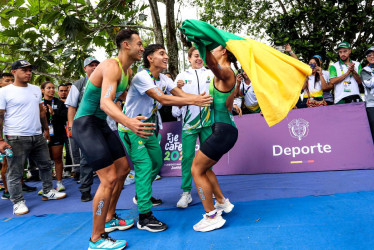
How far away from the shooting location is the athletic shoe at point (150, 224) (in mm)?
2984

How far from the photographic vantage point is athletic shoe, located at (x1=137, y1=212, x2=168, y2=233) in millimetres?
2984

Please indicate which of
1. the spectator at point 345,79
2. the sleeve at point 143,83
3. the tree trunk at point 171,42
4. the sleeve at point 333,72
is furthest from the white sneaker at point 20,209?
the sleeve at point 333,72

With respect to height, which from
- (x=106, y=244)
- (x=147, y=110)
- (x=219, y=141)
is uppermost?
(x=147, y=110)

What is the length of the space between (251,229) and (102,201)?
59.5 inches

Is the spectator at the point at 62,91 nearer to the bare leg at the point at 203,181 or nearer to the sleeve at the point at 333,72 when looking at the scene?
the bare leg at the point at 203,181

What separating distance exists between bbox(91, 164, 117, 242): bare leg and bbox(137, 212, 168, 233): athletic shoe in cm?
54

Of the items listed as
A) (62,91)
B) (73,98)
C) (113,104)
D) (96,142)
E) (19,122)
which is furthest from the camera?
(62,91)

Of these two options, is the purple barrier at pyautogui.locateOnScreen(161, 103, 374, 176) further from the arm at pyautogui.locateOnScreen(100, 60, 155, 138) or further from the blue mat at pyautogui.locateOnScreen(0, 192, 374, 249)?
the arm at pyautogui.locateOnScreen(100, 60, 155, 138)

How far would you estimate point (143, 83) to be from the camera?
3150mm

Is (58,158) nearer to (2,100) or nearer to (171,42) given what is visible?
(2,100)

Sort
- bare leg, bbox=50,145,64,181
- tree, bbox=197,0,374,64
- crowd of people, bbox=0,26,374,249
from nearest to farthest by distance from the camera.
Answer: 1. crowd of people, bbox=0,26,374,249
2. bare leg, bbox=50,145,64,181
3. tree, bbox=197,0,374,64

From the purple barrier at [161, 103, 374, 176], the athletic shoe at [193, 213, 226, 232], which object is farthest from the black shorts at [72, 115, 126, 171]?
the purple barrier at [161, 103, 374, 176]

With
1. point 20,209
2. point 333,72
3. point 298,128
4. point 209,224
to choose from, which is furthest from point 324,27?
point 20,209

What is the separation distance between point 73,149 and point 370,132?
6.04m
